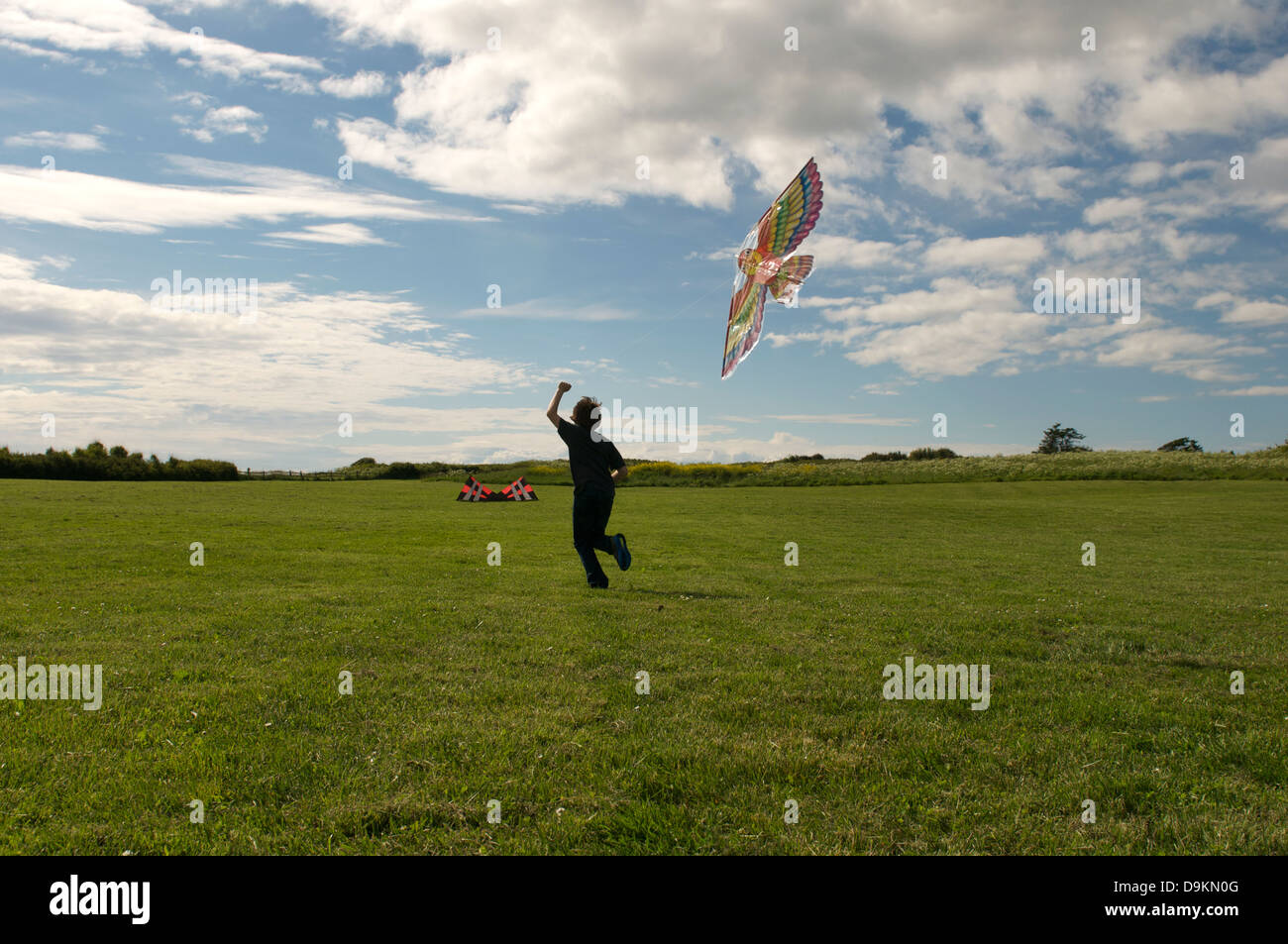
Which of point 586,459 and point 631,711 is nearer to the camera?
point 631,711

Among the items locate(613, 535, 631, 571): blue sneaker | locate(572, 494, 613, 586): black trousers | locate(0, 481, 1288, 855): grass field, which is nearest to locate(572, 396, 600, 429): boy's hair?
locate(572, 494, 613, 586): black trousers

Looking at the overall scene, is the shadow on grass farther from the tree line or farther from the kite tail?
the tree line

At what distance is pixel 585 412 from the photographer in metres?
12.1

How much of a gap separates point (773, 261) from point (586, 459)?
4530 millimetres

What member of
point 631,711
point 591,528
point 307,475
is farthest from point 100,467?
point 631,711

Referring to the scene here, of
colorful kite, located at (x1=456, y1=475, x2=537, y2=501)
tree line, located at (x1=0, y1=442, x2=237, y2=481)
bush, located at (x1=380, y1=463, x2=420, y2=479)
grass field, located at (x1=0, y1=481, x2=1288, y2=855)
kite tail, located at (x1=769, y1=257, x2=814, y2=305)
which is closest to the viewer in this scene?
grass field, located at (x1=0, y1=481, x2=1288, y2=855)

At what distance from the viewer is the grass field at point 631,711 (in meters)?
4.25

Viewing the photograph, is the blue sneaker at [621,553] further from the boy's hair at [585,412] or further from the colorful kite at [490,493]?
the colorful kite at [490,493]

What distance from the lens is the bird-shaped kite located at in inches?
448

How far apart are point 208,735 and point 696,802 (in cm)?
382

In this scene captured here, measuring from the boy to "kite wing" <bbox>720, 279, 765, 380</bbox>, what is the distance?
2382mm

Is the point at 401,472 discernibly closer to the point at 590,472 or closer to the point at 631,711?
the point at 590,472
